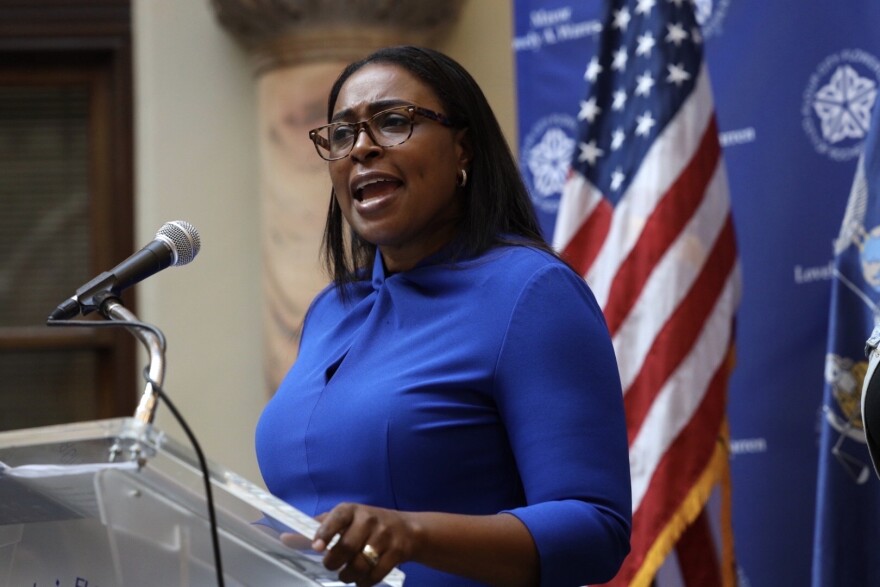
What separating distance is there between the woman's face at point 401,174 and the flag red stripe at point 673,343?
1.41 m

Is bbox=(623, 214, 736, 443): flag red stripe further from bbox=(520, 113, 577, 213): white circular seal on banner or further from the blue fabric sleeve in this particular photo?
the blue fabric sleeve

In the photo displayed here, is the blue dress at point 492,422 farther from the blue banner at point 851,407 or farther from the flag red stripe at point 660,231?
the flag red stripe at point 660,231

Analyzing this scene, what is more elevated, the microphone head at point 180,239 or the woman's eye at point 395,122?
the woman's eye at point 395,122

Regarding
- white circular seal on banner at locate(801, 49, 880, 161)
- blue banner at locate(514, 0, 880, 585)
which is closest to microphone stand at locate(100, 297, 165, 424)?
blue banner at locate(514, 0, 880, 585)

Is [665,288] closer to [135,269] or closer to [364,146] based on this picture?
[364,146]

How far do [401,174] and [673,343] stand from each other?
1.53 m

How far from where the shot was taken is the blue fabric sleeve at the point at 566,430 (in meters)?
1.72

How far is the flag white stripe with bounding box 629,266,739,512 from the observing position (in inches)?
133

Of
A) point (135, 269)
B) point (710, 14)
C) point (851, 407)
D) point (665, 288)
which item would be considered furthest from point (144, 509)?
point (710, 14)

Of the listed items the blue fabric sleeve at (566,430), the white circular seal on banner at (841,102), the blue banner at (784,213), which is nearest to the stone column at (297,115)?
the blue banner at (784,213)

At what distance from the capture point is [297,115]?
4637mm

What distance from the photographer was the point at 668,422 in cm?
338

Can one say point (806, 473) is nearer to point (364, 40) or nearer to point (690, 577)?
point (690, 577)

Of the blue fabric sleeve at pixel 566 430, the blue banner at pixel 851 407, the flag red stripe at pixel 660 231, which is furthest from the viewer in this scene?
the flag red stripe at pixel 660 231
